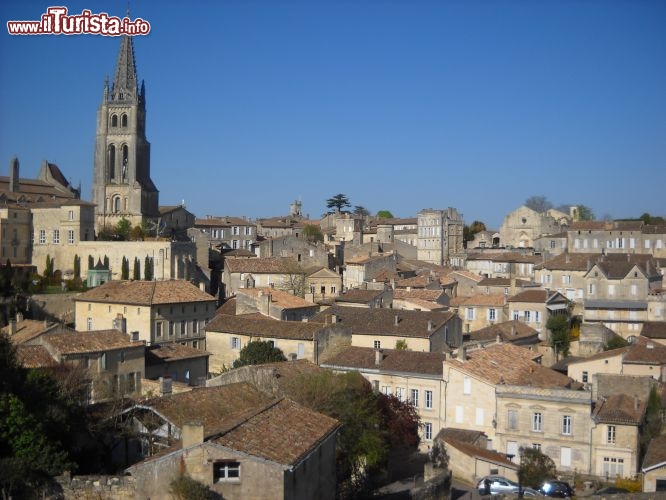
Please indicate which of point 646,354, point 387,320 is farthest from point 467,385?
point 646,354

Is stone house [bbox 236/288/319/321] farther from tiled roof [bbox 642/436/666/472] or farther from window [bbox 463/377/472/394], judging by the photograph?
tiled roof [bbox 642/436/666/472]

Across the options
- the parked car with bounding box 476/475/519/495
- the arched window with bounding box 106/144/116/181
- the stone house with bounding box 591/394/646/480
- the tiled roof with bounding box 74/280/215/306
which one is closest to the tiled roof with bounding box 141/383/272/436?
the parked car with bounding box 476/475/519/495

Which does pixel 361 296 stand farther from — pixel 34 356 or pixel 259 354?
pixel 34 356

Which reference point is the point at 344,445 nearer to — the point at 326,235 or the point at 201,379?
the point at 201,379

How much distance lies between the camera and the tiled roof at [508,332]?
47312 mm

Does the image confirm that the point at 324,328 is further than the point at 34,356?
Yes

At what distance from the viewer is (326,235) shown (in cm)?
9381

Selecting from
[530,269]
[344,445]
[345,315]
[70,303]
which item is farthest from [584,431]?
[530,269]

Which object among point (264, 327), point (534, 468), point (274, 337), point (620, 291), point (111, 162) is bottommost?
point (534, 468)

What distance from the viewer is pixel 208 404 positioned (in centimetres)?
2520

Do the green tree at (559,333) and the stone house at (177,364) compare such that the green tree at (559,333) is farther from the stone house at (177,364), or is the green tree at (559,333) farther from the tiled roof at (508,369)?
the stone house at (177,364)

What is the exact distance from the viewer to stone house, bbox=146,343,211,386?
116 ft

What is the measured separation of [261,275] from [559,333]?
900 inches

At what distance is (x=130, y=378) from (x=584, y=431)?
59.8 ft
